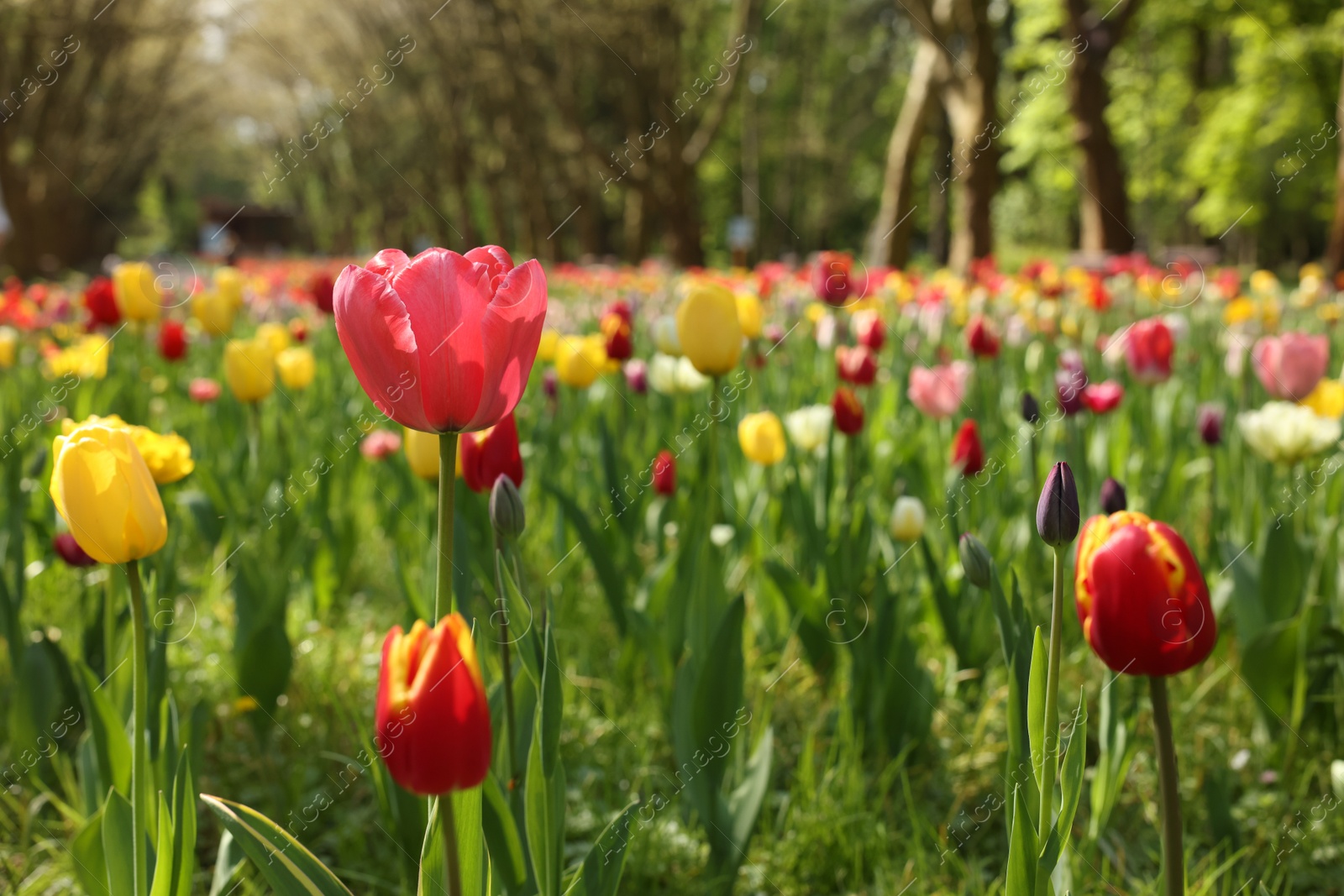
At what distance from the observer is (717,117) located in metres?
13.6

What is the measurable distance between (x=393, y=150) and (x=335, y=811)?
1402 inches

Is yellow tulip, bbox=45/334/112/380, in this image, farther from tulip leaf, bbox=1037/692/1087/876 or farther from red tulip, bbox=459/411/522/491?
tulip leaf, bbox=1037/692/1087/876

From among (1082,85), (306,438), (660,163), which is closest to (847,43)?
(660,163)

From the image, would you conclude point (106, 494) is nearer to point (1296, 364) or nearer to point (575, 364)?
point (575, 364)

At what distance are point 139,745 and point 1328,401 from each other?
93.6 inches

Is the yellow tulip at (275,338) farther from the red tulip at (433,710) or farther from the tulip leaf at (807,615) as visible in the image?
the red tulip at (433,710)

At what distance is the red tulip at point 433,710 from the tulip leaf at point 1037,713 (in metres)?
0.49

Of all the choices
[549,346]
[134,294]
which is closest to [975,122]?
[549,346]

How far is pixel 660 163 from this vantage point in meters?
16.0

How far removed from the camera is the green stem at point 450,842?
2.41ft

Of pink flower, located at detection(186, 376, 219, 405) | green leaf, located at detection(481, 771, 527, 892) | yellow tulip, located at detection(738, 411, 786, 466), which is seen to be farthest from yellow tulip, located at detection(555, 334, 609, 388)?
green leaf, located at detection(481, 771, 527, 892)

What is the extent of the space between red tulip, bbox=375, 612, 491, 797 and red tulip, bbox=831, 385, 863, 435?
1.42 metres

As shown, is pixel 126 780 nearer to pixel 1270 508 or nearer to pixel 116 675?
pixel 116 675

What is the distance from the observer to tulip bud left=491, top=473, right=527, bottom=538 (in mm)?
1067
